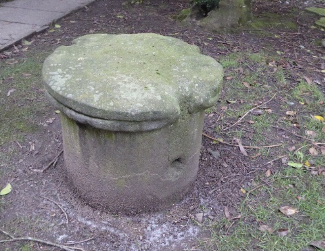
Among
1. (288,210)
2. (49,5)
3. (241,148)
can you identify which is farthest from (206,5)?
(288,210)

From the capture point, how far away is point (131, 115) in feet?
5.83

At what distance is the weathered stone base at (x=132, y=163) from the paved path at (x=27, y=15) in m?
2.83

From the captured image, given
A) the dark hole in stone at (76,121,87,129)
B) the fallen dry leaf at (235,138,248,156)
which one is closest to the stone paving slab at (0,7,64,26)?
the fallen dry leaf at (235,138,248,156)

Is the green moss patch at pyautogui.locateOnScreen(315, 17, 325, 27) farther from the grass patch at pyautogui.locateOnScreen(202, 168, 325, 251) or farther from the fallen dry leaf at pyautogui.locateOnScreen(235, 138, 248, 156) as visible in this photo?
the grass patch at pyautogui.locateOnScreen(202, 168, 325, 251)

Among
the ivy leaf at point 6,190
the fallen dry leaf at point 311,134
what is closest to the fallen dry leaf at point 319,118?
the fallen dry leaf at point 311,134

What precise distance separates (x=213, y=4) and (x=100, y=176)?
3.76m

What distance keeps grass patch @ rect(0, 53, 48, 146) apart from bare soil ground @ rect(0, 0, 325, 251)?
0.8 inches

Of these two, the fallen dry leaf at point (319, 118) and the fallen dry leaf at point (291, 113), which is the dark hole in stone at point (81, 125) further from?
the fallen dry leaf at point (319, 118)

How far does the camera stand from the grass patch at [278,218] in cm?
216

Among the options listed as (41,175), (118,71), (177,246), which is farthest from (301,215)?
(41,175)

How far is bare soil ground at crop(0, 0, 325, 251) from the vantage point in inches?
86.7

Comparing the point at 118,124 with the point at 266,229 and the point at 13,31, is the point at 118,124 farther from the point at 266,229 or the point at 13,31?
the point at 13,31

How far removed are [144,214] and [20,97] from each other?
196 centimetres

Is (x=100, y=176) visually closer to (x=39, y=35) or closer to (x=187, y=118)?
(x=187, y=118)
